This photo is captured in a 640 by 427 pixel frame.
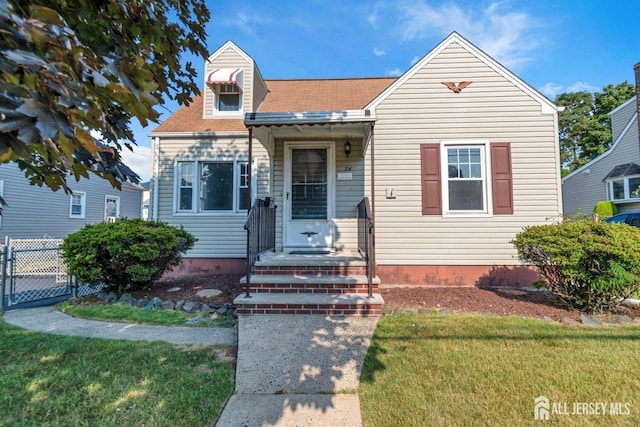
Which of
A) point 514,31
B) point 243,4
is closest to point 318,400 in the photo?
point 243,4

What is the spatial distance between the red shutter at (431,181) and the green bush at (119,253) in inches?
201

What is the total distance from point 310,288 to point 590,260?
395cm

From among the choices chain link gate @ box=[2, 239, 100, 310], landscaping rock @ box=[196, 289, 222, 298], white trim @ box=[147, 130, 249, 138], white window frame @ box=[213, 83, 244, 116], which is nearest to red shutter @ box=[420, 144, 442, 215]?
white trim @ box=[147, 130, 249, 138]

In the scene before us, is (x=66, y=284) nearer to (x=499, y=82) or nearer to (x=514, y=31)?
(x=499, y=82)

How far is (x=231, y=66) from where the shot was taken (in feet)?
26.0

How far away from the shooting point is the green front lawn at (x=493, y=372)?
223 centimetres

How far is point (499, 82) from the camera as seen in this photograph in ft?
20.1

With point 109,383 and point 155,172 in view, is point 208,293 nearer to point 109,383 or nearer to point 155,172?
point 109,383

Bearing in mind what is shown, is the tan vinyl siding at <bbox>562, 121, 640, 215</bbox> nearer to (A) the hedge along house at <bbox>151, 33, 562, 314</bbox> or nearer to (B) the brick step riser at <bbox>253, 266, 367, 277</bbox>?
(A) the hedge along house at <bbox>151, 33, 562, 314</bbox>

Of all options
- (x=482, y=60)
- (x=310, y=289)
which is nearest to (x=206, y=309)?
(x=310, y=289)

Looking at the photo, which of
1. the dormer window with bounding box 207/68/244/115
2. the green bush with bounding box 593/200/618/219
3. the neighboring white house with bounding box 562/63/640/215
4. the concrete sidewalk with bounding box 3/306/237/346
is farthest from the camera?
the green bush with bounding box 593/200/618/219

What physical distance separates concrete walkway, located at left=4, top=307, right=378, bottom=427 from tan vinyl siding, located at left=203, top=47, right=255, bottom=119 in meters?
5.71

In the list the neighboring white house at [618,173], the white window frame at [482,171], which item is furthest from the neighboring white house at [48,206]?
the neighboring white house at [618,173]

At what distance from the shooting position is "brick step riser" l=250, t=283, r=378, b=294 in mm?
4125
